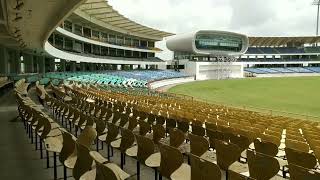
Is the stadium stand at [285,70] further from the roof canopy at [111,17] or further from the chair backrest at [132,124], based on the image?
the chair backrest at [132,124]

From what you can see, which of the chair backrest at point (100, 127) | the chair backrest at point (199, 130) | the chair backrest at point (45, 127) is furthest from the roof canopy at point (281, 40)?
the chair backrest at point (45, 127)

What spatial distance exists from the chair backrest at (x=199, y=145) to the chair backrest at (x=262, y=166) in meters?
1.25

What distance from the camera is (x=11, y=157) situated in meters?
7.95

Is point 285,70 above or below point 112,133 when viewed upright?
above

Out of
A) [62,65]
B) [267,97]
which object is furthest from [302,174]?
[62,65]

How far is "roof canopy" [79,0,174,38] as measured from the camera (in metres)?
49.6

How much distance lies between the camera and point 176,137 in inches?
282

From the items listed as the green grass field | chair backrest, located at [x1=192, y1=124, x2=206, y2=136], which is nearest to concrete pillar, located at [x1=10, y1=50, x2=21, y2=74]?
the green grass field

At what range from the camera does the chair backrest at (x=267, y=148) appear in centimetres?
674

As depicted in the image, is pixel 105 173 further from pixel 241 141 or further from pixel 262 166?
pixel 241 141

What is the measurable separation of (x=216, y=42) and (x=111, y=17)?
33.9m

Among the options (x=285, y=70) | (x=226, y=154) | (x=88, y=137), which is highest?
(x=285, y=70)

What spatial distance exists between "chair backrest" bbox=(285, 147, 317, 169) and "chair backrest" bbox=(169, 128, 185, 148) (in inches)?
75.5

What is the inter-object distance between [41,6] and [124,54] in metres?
71.8
